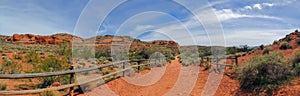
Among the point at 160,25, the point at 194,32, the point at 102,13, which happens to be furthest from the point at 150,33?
the point at 102,13

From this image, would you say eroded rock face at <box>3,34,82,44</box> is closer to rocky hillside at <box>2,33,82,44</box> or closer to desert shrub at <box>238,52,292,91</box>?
rocky hillside at <box>2,33,82,44</box>

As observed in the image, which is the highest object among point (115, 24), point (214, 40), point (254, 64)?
point (115, 24)

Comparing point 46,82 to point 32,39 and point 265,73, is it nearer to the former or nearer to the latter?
point 265,73

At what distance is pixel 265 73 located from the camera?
8961 millimetres

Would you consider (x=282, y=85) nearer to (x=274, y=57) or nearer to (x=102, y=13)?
(x=274, y=57)

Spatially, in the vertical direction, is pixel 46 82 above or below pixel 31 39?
below

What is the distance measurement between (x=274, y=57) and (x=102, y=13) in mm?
7684

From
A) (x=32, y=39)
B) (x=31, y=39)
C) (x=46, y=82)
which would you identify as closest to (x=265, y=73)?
(x=46, y=82)

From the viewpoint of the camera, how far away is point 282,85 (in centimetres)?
800

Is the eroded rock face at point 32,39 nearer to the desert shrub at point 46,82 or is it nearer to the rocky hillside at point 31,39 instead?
the rocky hillside at point 31,39

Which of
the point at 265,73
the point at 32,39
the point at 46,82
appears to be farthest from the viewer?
the point at 32,39

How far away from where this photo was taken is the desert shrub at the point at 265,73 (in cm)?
850

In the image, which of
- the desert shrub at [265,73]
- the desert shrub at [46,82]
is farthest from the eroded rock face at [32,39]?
the desert shrub at [265,73]

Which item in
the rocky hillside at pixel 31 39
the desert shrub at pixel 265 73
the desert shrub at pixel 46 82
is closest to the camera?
the desert shrub at pixel 265 73
